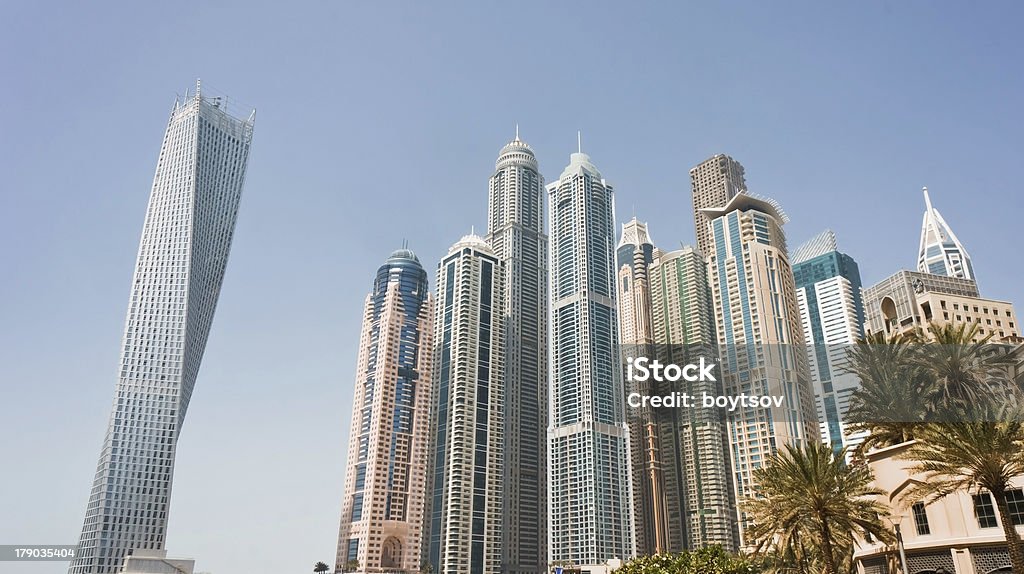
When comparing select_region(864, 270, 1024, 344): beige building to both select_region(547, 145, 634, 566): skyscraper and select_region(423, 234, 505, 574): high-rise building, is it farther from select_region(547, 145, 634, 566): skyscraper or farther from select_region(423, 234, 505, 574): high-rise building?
select_region(423, 234, 505, 574): high-rise building

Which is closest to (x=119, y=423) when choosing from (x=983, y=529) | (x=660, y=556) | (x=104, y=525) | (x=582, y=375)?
(x=104, y=525)

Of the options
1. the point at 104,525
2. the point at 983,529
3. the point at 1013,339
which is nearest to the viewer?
the point at 983,529

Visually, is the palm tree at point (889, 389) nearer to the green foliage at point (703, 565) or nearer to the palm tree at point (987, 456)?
the palm tree at point (987, 456)

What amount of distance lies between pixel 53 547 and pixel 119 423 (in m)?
46.1

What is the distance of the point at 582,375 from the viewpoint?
599ft

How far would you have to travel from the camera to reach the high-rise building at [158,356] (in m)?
139

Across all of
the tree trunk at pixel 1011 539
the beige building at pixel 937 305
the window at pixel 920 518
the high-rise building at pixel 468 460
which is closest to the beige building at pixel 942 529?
the window at pixel 920 518

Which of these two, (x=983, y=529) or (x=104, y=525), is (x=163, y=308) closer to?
(x=104, y=525)

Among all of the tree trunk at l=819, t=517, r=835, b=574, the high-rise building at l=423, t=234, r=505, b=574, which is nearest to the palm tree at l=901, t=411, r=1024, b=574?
the tree trunk at l=819, t=517, r=835, b=574

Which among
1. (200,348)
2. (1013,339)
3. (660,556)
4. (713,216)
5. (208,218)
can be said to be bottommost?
(660,556)

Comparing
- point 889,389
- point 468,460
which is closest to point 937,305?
point 468,460

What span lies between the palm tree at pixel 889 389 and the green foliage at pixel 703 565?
1571 centimetres

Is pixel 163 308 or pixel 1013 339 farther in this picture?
pixel 163 308

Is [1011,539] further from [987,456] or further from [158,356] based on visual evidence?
[158,356]
